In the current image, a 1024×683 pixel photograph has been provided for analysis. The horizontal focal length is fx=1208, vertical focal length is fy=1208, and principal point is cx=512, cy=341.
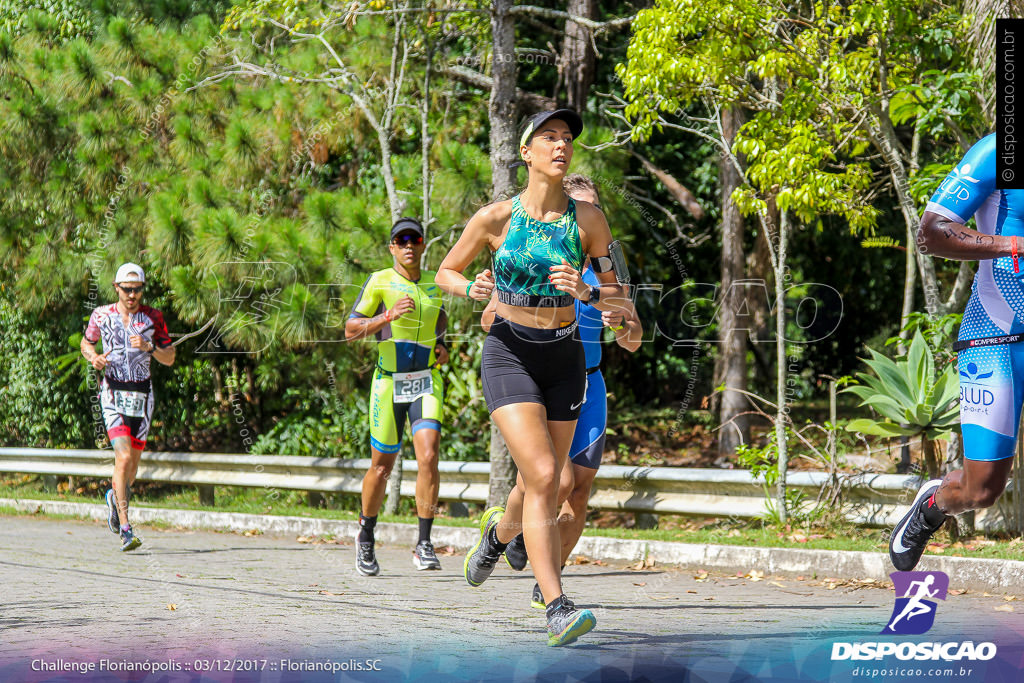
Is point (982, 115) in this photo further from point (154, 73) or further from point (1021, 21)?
point (154, 73)

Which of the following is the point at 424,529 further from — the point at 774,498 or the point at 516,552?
the point at 774,498

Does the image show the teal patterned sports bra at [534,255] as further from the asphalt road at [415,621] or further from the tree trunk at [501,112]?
the tree trunk at [501,112]

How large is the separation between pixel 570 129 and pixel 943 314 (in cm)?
506

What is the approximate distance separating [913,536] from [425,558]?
3721mm

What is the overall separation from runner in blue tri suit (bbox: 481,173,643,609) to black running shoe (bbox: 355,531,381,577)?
1.81 m

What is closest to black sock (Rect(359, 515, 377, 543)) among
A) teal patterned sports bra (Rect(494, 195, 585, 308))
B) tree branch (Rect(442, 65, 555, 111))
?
teal patterned sports bra (Rect(494, 195, 585, 308))

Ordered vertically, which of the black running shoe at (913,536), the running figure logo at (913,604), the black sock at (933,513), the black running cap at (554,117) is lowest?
the running figure logo at (913,604)

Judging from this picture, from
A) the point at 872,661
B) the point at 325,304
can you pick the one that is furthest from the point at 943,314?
the point at 325,304

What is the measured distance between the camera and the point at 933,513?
5.40 metres

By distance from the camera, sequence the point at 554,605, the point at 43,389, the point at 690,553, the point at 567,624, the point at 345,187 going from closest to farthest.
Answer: the point at 567,624 → the point at 554,605 → the point at 690,553 → the point at 345,187 → the point at 43,389

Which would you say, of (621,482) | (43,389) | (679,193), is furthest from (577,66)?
(43,389)

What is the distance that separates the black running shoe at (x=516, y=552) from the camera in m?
6.11

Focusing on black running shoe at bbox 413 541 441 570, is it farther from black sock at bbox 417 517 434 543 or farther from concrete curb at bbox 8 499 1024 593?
concrete curb at bbox 8 499 1024 593

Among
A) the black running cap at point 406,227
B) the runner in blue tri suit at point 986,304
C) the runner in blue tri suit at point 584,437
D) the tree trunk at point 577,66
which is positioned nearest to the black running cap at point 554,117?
the runner in blue tri suit at point 584,437
